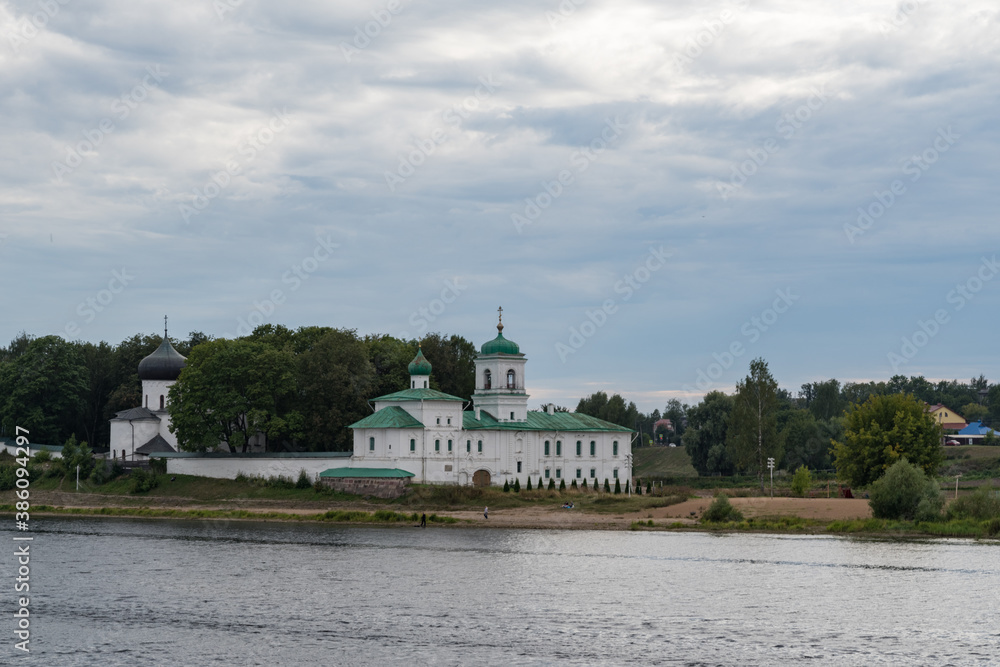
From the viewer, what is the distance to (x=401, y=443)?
71500mm

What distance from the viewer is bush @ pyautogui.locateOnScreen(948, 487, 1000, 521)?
2208 inches

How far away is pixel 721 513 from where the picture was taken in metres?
62.0

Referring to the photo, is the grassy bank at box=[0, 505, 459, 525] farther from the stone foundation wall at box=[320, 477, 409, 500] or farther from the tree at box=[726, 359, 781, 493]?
the tree at box=[726, 359, 781, 493]

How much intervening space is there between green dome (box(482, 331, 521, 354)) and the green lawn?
37027 millimetres

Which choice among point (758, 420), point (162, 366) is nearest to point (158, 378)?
point (162, 366)

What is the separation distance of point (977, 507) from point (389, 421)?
107 ft

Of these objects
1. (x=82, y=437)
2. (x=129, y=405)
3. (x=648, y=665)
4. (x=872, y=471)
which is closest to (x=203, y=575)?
(x=648, y=665)

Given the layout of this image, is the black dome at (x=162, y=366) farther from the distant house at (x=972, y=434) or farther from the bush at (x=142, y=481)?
the distant house at (x=972, y=434)

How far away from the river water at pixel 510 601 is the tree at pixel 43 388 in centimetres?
3480

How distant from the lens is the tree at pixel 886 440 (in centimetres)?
6456

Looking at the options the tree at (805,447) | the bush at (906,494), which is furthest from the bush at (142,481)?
the tree at (805,447)

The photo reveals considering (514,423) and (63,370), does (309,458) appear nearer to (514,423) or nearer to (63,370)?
(514,423)

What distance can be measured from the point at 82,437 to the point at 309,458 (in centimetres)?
3502

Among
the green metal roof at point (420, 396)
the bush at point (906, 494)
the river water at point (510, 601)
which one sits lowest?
the river water at point (510, 601)
